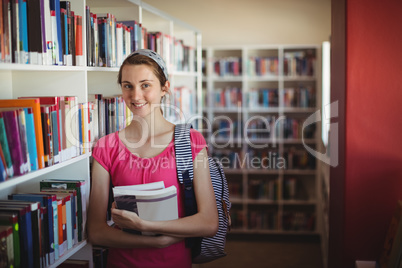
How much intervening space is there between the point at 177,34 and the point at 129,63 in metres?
2.43

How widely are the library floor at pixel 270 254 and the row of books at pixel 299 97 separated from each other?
1.60m

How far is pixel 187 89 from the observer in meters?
4.00

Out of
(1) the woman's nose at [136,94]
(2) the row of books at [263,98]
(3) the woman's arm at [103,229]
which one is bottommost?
(3) the woman's arm at [103,229]

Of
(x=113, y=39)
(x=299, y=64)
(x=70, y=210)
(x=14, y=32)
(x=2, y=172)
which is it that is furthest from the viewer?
(x=299, y=64)

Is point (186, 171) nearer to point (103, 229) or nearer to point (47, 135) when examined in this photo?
point (103, 229)

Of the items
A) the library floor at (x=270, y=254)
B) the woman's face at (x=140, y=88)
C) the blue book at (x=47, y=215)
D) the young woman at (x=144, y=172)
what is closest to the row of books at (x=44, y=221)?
the blue book at (x=47, y=215)

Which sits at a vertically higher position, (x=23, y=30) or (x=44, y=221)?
(x=23, y=30)

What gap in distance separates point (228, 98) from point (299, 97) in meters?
0.84

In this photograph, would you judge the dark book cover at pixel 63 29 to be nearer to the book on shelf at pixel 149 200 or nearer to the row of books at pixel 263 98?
the book on shelf at pixel 149 200

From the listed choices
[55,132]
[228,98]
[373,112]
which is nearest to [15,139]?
[55,132]

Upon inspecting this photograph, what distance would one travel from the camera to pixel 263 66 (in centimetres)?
529

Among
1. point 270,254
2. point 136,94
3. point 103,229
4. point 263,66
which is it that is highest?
point 263,66

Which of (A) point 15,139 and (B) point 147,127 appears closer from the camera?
(A) point 15,139

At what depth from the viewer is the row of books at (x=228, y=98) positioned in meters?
5.32
